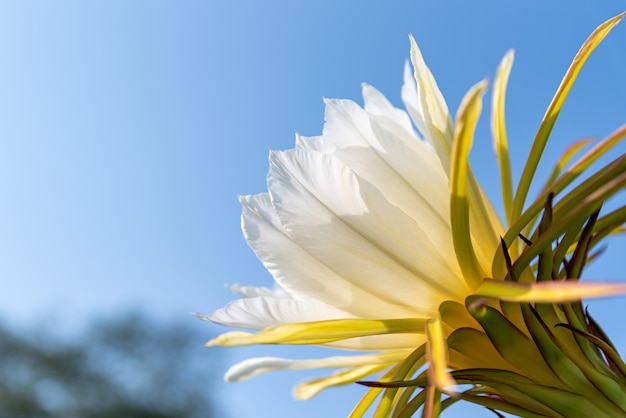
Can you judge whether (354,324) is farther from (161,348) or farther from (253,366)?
(161,348)

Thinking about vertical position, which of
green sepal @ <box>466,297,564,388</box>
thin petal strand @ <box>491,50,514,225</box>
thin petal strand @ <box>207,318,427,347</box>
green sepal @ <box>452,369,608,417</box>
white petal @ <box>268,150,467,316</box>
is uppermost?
thin petal strand @ <box>491,50,514,225</box>

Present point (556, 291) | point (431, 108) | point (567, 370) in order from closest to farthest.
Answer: point (556, 291), point (567, 370), point (431, 108)

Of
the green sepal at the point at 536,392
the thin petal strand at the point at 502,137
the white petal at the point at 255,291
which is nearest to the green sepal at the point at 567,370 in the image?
the green sepal at the point at 536,392

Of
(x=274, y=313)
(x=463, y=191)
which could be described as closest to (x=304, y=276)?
(x=274, y=313)

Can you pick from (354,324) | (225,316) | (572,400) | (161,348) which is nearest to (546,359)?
(572,400)

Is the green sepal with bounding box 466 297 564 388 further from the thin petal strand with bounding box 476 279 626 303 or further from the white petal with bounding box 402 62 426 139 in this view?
the white petal with bounding box 402 62 426 139

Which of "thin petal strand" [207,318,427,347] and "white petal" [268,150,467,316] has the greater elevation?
"white petal" [268,150,467,316]

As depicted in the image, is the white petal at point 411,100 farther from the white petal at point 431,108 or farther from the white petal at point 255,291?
the white petal at point 255,291

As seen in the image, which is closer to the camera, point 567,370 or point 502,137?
point 567,370

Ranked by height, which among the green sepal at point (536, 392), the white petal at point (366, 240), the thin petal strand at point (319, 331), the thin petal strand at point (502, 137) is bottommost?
the green sepal at point (536, 392)

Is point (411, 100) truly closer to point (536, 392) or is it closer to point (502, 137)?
point (502, 137)

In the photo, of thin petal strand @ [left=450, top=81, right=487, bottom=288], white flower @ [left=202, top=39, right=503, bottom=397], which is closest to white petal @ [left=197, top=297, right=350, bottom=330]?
white flower @ [left=202, top=39, right=503, bottom=397]

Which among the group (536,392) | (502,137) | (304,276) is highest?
(502,137)

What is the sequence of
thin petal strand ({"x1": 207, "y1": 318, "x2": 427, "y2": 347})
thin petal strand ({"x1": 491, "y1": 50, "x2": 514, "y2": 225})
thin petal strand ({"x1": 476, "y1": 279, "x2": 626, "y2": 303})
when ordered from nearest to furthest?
thin petal strand ({"x1": 476, "y1": 279, "x2": 626, "y2": 303})
thin petal strand ({"x1": 207, "y1": 318, "x2": 427, "y2": 347})
thin petal strand ({"x1": 491, "y1": 50, "x2": 514, "y2": 225})
